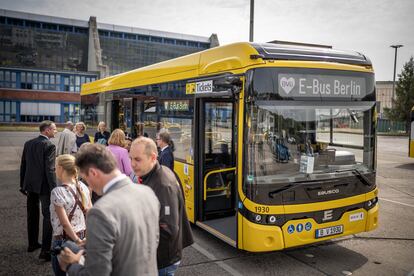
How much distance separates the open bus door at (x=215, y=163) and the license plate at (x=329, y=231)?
1.47m

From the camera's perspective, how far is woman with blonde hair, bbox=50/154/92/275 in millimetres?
3855

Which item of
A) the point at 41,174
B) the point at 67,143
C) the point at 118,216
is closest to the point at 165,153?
the point at 41,174

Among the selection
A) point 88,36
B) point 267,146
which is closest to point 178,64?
point 267,146

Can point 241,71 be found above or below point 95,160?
above

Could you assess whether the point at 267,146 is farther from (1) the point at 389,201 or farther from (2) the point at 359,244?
(1) the point at 389,201

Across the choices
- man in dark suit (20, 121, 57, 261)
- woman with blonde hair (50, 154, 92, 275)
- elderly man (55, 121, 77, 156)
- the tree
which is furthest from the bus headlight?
the tree

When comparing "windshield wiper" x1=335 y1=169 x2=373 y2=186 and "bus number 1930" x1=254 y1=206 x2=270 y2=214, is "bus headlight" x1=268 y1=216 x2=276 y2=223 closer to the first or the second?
"bus number 1930" x1=254 y1=206 x2=270 y2=214

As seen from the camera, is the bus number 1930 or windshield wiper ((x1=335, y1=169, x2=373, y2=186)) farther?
windshield wiper ((x1=335, y1=169, x2=373, y2=186))

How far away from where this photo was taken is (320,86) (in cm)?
554

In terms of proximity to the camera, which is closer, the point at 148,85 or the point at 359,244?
the point at 359,244

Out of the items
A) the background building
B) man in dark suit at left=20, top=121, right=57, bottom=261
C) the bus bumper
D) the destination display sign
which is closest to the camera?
the bus bumper

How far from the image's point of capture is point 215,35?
187ft

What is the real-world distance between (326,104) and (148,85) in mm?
4442

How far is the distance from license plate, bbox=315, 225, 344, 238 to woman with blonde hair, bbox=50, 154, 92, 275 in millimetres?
3170
